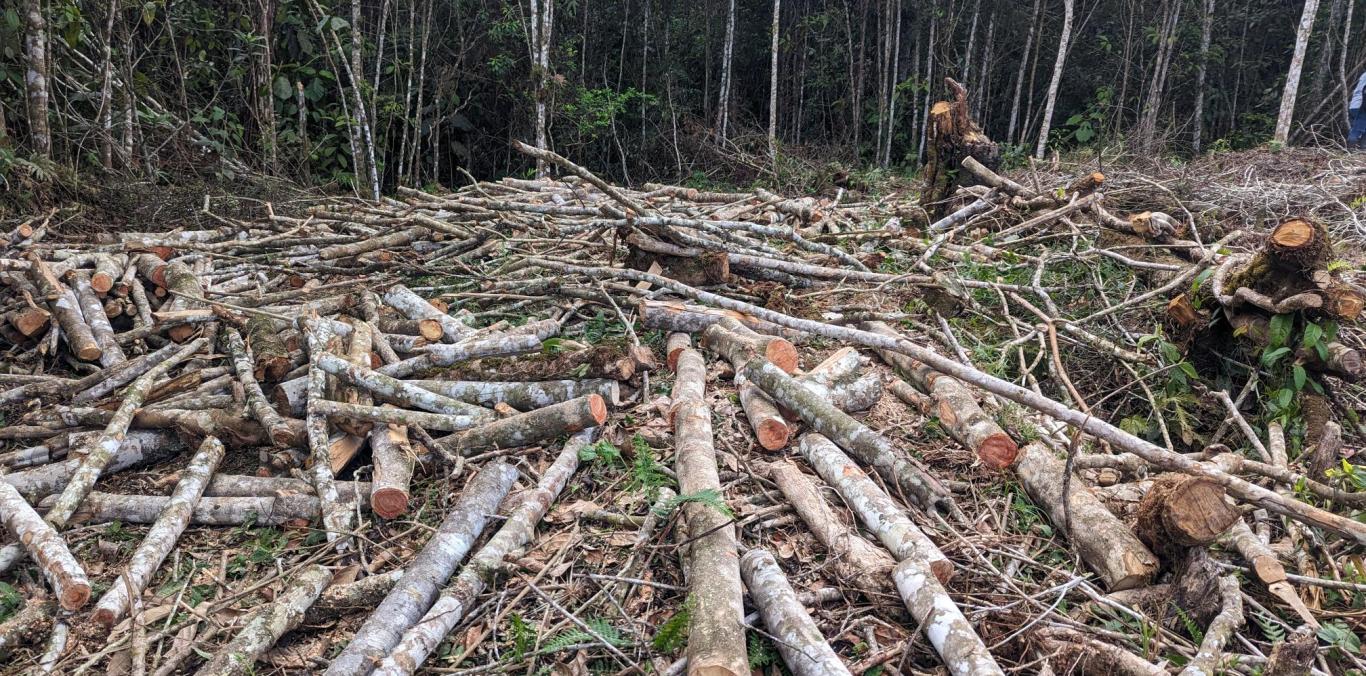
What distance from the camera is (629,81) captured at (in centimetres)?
1551

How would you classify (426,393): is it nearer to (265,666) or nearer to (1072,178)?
(265,666)

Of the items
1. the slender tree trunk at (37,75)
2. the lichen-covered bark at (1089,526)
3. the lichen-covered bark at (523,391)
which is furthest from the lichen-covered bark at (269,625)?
the slender tree trunk at (37,75)

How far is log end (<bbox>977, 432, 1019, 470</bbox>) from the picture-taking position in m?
3.34

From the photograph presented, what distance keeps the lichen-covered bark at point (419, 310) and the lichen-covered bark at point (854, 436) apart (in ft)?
6.34

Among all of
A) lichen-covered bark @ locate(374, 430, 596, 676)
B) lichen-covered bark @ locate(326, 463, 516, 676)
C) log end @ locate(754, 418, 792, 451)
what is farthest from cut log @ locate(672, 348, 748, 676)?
lichen-covered bark @ locate(326, 463, 516, 676)

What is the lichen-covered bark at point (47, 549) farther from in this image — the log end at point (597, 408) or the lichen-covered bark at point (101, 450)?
the log end at point (597, 408)

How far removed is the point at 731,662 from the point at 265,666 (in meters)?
1.76

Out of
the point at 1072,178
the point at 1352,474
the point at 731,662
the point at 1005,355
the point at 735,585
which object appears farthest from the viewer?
the point at 1072,178

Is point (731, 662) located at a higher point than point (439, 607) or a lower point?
higher

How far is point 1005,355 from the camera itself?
448 centimetres

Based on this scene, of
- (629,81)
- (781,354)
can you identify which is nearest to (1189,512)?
(781,354)

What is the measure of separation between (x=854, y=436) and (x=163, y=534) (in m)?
3.05

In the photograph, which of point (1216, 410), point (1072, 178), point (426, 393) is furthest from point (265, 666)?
point (1072, 178)

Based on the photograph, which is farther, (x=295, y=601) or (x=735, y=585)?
(x=295, y=601)
